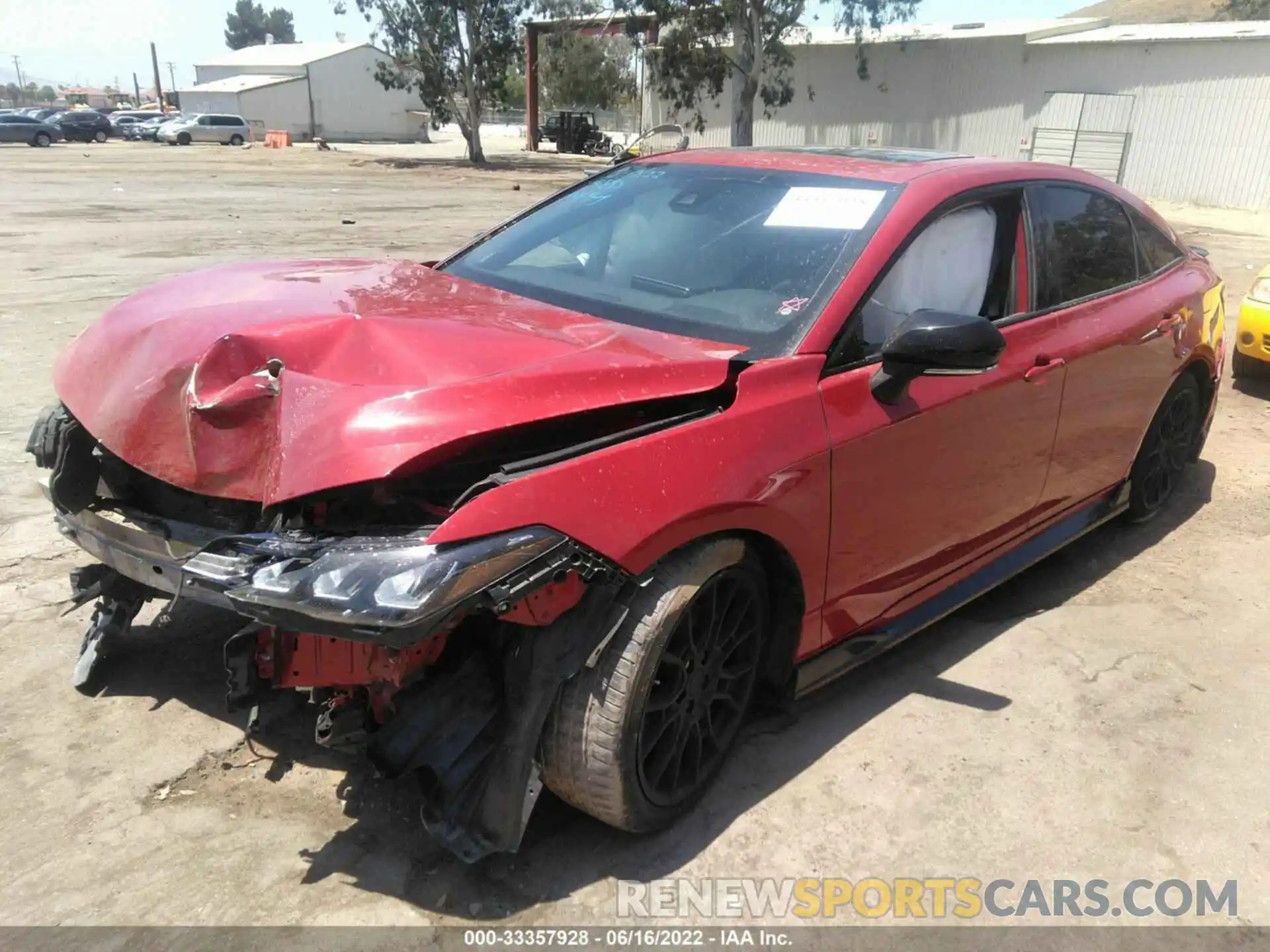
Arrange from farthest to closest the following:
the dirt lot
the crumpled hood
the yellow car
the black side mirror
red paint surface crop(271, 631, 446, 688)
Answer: the yellow car, the black side mirror, the dirt lot, the crumpled hood, red paint surface crop(271, 631, 446, 688)

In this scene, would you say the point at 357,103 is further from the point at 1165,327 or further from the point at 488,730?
the point at 488,730

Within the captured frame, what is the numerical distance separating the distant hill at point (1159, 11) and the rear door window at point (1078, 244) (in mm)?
110167

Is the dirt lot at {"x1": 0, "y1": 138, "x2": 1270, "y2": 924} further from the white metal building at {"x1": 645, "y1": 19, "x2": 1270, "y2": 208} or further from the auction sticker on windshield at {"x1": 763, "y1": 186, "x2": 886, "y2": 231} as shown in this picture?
the white metal building at {"x1": 645, "y1": 19, "x2": 1270, "y2": 208}

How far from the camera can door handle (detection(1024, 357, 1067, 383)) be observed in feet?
11.2

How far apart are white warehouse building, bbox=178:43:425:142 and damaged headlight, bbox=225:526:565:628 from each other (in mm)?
64945

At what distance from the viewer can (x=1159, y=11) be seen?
114 meters

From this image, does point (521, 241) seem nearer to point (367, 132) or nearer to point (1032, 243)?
point (1032, 243)

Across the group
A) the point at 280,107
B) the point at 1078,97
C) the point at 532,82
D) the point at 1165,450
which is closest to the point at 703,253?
the point at 1165,450

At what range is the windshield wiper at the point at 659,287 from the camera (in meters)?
3.12

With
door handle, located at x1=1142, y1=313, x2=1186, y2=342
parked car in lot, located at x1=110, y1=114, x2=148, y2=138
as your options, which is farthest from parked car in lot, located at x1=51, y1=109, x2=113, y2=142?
door handle, located at x1=1142, y1=313, x2=1186, y2=342

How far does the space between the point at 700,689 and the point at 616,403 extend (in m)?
0.81

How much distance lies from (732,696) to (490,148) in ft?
172

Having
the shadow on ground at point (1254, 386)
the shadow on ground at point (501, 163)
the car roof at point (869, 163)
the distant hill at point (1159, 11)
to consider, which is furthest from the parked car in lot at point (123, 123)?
the distant hill at point (1159, 11)

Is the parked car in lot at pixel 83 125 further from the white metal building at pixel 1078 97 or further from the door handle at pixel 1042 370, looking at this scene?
the door handle at pixel 1042 370
